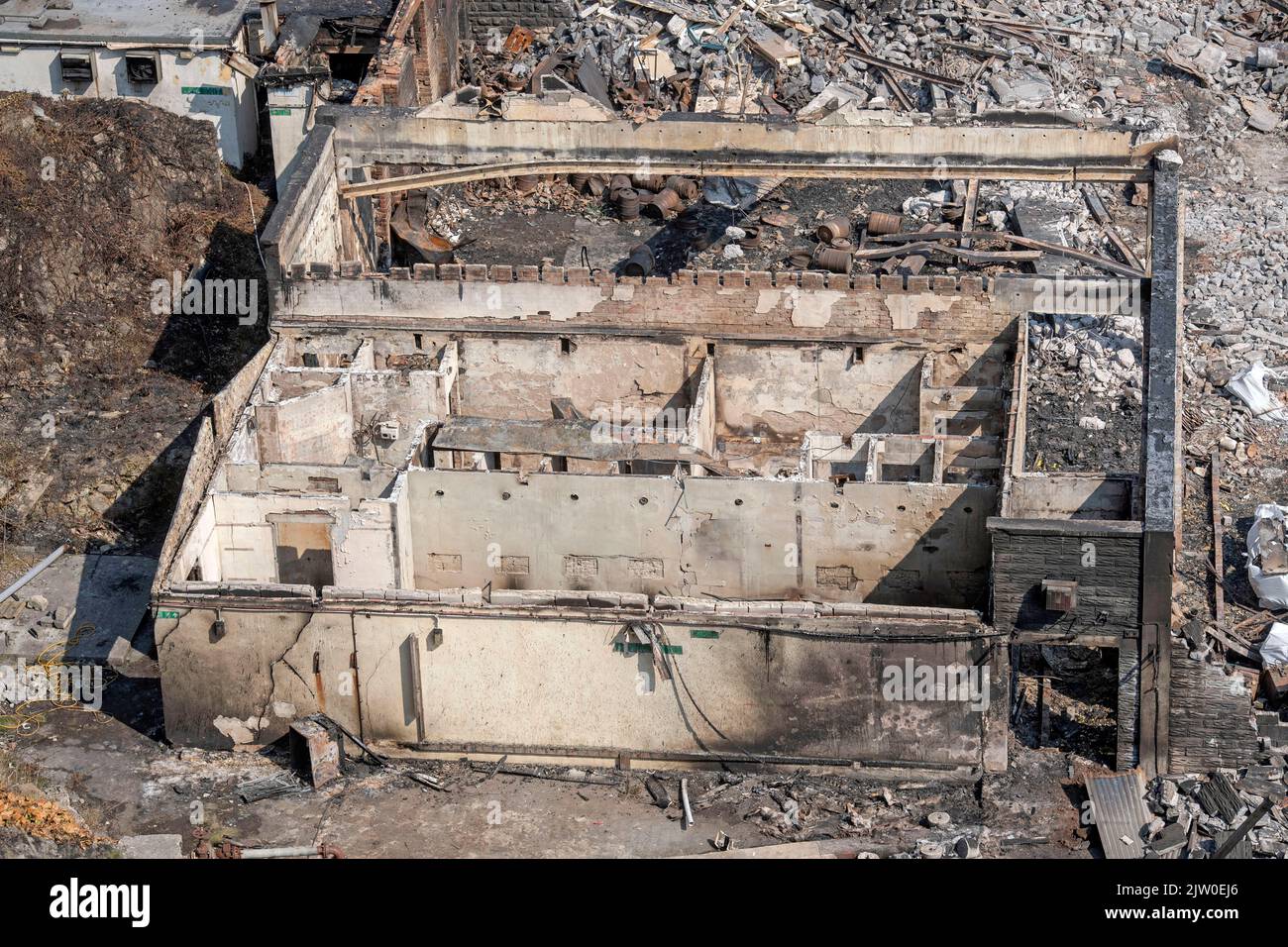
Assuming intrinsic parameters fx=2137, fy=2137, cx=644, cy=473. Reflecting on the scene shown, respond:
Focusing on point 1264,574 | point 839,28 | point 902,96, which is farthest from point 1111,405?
point 839,28

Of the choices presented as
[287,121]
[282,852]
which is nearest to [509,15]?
[287,121]

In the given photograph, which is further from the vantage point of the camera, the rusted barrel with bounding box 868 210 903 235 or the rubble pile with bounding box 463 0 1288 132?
the rubble pile with bounding box 463 0 1288 132

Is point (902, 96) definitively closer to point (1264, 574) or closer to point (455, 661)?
point (1264, 574)

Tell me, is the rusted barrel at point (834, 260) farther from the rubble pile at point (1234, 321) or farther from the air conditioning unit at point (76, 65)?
the air conditioning unit at point (76, 65)

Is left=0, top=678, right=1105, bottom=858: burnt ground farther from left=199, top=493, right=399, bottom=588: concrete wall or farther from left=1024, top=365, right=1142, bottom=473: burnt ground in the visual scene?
left=1024, top=365, right=1142, bottom=473: burnt ground

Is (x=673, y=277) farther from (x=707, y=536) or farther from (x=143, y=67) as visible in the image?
(x=143, y=67)

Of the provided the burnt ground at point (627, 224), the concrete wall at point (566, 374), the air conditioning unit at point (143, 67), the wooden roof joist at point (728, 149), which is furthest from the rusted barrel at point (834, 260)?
the air conditioning unit at point (143, 67)

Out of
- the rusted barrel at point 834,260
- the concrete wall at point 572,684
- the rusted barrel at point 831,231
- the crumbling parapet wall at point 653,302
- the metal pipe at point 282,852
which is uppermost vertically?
the rusted barrel at point 831,231

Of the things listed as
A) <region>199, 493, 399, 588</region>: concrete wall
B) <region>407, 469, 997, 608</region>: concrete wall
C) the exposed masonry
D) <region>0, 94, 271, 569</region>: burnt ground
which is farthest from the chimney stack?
<region>407, 469, 997, 608</region>: concrete wall
